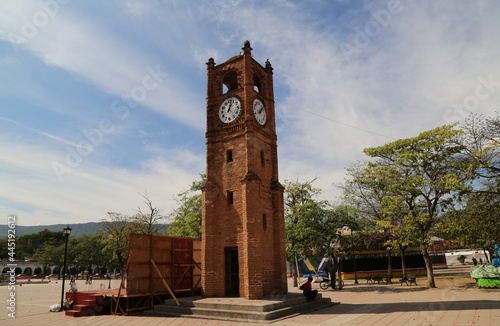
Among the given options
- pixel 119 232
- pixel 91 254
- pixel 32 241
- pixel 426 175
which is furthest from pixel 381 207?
pixel 32 241

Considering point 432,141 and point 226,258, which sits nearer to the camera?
point 226,258

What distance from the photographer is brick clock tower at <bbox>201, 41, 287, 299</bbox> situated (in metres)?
15.8

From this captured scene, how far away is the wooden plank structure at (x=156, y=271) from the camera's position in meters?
15.1

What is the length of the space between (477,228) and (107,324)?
23.0 meters

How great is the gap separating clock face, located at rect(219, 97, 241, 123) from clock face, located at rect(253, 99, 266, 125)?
1013 millimetres

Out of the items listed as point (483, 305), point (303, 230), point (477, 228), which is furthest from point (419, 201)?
point (483, 305)

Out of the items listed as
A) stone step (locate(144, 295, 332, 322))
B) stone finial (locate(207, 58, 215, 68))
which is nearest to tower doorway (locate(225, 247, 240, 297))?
stone step (locate(144, 295, 332, 322))

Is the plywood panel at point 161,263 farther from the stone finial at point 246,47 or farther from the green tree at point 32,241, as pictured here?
the green tree at point 32,241

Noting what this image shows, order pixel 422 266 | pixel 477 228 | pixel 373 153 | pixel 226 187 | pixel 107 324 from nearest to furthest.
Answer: pixel 107 324 < pixel 226 187 < pixel 477 228 < pixel 373 153 < pixel 422 266

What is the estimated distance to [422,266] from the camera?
35.2m

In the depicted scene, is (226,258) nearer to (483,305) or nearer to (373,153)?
(483,305)

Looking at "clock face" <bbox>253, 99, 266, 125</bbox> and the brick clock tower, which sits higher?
"clock face" <bbox>253, 99, 266, 125</bbox>

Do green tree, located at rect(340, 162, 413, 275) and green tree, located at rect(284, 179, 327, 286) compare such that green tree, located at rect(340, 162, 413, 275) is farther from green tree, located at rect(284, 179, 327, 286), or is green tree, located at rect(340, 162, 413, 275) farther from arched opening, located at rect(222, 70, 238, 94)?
arched opening, located at rect(222, 70, 238, 94)

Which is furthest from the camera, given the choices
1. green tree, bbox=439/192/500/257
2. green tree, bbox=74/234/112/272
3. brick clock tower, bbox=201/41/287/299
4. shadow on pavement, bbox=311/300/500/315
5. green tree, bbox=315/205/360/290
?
green tree, bbox=74/234/112/272
